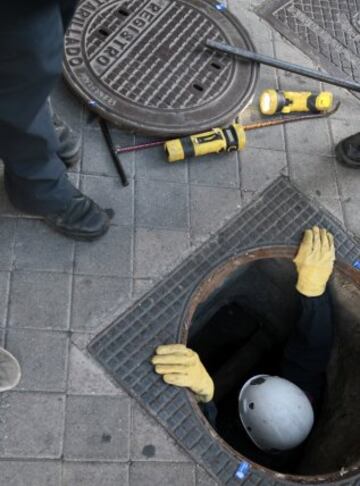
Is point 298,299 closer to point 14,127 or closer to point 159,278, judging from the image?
point 159,278

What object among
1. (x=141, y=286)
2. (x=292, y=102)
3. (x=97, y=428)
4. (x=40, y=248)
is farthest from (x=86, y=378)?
(x=292, y=102)

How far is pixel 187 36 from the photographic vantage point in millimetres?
3166

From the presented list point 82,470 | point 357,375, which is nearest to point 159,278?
point 82,470

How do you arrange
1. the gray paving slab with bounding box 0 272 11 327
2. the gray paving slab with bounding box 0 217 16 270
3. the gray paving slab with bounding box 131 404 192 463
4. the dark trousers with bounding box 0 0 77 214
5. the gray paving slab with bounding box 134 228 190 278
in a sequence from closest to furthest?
the dark trousers with bounding box 0 0 77 214
the gray paving slab with bounding box 131 404 192 463
the gray paving slab with bounding box 0 272 11 327
the gray paving slab with bounding box 0 217 16 270
the gray paving slab with bounding box 134 228 190 278

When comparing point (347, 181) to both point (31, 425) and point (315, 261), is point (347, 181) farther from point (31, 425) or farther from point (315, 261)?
point (31, 425)

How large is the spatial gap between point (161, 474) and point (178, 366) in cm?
43

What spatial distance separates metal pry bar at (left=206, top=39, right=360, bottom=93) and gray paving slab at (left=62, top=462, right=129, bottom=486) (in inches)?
86.5

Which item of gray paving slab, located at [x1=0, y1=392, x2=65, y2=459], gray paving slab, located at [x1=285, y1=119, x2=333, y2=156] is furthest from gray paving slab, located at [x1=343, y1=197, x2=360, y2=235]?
gray paving slab, located at [x1=0, y1=392, x2=65, y2=459]

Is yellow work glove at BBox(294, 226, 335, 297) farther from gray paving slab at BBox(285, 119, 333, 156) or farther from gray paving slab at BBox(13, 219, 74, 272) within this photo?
gray paving slab at BBox(13, 219, 74, 272)

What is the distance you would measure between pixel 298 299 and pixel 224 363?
770mm

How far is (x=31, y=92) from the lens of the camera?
5.92ft

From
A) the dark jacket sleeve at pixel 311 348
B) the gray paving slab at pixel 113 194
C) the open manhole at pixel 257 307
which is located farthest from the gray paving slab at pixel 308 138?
the gray paving slab at pixel 113 194

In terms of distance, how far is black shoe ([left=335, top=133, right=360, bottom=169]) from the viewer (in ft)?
9.75

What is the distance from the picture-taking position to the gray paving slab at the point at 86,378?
231cm
